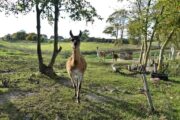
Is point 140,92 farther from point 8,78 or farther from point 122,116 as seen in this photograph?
point 8,78

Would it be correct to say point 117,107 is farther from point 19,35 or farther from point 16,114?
point 19,35

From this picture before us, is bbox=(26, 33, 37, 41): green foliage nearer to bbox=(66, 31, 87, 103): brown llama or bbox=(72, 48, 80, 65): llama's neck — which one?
bbox=(66, 31, 87, 103): brown llama

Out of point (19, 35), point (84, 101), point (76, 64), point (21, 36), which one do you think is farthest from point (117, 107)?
point (19, 35)

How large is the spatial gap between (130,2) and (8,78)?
14832mm

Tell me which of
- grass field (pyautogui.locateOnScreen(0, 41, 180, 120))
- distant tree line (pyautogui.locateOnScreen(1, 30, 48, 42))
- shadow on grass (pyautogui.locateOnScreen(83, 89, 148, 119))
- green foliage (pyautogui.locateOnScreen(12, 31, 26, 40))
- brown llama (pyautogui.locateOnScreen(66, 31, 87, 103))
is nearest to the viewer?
grass field (pyautogui.locateOnScreen(0, 41, 180, 120))

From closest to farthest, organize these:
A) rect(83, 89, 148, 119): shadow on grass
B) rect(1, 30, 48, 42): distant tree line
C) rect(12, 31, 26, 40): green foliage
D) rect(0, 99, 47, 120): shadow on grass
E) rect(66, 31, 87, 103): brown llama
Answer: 1. rect(0, 99, 47, 120): shadow on grass
2. rect(83, 89, 148, 119): shadow on grass
3. rect(66, 31, 87, 103): brown llama
4. rect(1, 30, 48, 42): distant tree line
5. rect(12, 31, 26, 40): green foliage

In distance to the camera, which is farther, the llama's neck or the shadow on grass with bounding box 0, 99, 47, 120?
the llama's neck

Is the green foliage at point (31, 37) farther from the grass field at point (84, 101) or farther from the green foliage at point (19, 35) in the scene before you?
the grass field at point (84, 101)

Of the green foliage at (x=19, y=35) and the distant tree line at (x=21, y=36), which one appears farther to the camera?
the green foliage at (x=19, y=35)

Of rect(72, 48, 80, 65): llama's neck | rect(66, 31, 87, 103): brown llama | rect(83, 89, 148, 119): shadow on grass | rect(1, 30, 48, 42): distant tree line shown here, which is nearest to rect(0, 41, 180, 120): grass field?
rect(83, 89, 148, 119): shadow on grass

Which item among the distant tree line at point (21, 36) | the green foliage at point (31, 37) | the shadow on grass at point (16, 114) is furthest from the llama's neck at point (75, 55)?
the distant tree line at point (21, 36)

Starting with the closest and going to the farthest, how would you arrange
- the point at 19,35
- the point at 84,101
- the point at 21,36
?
the point at 84,101, the point at 21,36, the point at 19,35

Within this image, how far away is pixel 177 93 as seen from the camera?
20.0 meters

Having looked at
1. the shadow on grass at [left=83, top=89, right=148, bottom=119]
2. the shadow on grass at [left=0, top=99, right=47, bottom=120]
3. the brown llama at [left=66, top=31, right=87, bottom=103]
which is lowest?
the shadow on grass at [left=83, top=89, right=148, bottom=119]
